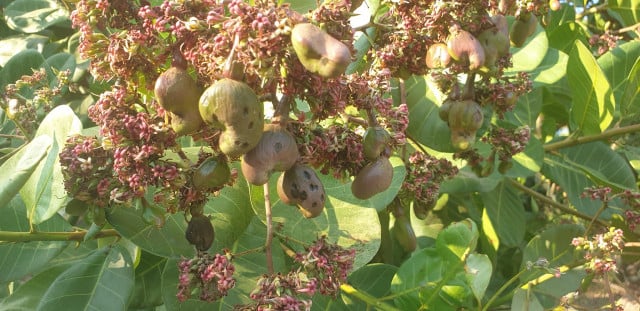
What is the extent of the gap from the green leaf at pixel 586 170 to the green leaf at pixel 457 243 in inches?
33.0

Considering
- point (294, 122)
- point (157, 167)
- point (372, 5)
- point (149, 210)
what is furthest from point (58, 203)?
point (372, 5)

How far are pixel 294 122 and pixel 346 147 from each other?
0.11m

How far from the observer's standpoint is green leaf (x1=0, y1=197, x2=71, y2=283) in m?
1.52

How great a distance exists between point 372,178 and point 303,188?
0.47ft

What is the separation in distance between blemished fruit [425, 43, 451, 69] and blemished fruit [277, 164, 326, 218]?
398 mm

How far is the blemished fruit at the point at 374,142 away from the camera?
43.9 inches

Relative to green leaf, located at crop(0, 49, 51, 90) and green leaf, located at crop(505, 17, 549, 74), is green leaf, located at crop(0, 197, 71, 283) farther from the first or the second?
green leaf, located at crop(505, 17, 549, 74)

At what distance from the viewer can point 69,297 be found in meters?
1.40

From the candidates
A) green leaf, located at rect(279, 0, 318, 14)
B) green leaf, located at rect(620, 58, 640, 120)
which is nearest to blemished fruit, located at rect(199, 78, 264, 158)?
green leaf, located at rect(279, 0, 318, 14)

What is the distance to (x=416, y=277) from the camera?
1.65 m

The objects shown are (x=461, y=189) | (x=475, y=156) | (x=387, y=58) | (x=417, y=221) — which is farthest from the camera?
(x=417, y=221)

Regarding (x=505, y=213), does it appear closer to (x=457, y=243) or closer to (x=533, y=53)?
(x=533, y=53)

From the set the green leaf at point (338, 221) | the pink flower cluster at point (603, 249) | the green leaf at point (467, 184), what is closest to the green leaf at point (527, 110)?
the green leaf at point (467, 184)

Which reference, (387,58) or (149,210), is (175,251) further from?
(387,58)
